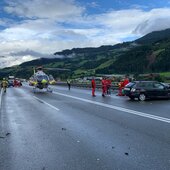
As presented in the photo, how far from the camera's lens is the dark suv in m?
26.2

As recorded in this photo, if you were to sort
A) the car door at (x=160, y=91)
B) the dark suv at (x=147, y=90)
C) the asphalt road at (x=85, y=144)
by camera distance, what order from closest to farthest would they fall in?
the asphalt road at (x=85, y=144), the dark suv at (x=147, y=90), the car door at (x=160, y=91)

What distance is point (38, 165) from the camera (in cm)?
693

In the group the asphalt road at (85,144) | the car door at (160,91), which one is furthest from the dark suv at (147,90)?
the asphalt road at (85,144)

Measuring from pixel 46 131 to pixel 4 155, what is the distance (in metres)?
3.41

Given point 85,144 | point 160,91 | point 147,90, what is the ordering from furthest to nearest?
1. point 160,91
2. point 147,90
3. point 85,144

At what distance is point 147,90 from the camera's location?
26.2m

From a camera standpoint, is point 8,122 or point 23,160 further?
point 8,122

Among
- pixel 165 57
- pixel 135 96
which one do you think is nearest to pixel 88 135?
pixel 135 96

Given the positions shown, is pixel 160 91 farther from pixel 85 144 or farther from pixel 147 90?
pixel 85 144

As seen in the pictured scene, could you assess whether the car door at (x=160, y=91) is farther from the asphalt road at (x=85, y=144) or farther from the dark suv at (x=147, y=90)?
the asphalt road at (x=85, y=144)

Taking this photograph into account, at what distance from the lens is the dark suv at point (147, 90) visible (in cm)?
2622

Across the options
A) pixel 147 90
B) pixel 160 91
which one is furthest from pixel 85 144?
pixel 160 91

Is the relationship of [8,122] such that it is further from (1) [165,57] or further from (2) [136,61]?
(2) [136,61]

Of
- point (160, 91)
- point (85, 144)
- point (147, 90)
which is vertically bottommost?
point (160, 91)
